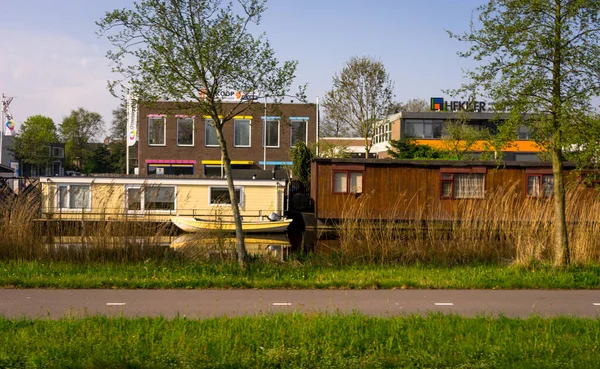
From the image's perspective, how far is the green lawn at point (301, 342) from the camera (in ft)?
19.9

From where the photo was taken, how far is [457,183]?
27.8 meters

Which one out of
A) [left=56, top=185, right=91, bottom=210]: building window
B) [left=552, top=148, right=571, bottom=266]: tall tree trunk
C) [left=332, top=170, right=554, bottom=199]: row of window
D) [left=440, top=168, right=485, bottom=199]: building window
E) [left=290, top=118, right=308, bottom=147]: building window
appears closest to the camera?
[left=552, top=148, right=571, bottom=266]: tall tree trunk

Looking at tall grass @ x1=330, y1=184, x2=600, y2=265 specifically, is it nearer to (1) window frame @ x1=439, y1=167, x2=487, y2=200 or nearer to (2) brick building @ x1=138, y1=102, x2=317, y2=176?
(1) window frame @ x1=439, y1=167, x2=487, y2=200

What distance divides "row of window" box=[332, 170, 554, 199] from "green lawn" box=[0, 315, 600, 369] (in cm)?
2001

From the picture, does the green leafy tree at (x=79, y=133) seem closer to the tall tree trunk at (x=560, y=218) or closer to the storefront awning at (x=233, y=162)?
the storefront awning at (x=233, y=162)

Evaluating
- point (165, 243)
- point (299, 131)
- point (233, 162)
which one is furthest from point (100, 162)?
point (165, 243)

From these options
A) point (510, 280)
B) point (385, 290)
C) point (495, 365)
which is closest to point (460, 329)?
point (495, 365)

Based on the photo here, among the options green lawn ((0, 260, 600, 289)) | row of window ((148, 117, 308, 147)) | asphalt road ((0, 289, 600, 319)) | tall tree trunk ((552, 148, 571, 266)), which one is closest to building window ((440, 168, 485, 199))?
green lawn ((0, 260, 600, 289))

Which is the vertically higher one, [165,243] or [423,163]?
[423,163]

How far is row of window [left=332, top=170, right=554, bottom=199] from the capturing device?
27.5 meters

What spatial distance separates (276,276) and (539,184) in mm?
19597

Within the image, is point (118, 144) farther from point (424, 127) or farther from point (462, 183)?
point (462, 183)

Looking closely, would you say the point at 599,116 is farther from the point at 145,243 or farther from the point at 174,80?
the point at 145,243

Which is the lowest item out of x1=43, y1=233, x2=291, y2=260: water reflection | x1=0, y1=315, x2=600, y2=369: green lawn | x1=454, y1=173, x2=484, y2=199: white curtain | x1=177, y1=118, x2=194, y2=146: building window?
x1=0, y1=315, x2=600, y2=369: green lawn
